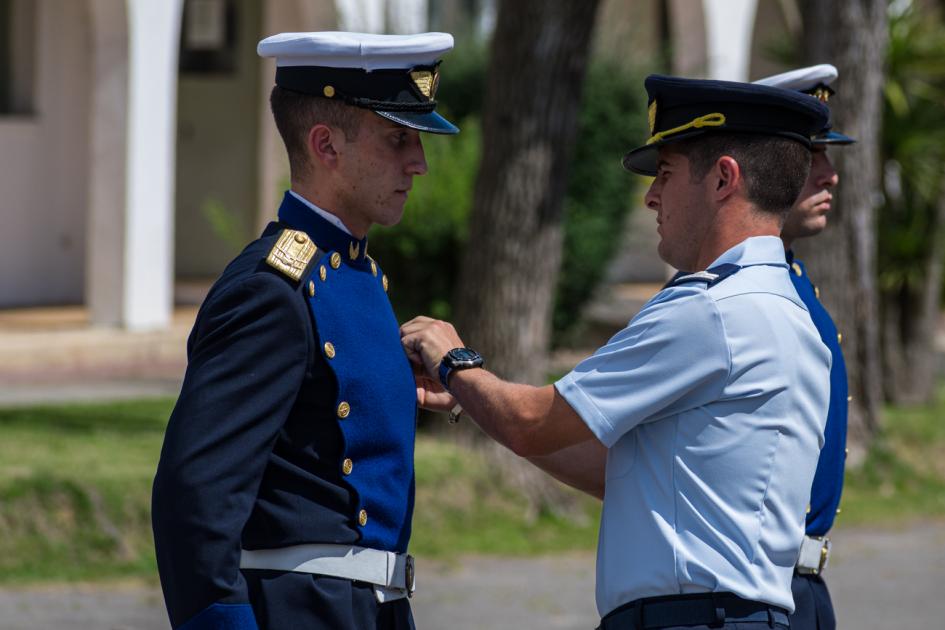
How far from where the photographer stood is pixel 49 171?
13.4 meters

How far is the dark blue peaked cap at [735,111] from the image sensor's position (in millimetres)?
2795

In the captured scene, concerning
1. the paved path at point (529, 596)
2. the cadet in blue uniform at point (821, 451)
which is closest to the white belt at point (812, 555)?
the cadet in blue uniform at point (821, 451)

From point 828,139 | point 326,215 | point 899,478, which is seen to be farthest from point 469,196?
point 326,215

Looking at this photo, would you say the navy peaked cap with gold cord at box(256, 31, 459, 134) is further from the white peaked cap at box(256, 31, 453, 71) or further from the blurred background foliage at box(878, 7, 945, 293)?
the blurred background foliage at box(878, 7, 945, 293)

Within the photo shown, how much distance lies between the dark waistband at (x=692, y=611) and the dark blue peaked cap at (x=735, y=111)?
84cm

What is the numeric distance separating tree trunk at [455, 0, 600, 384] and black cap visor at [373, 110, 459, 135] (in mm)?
5100

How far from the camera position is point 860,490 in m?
9.26

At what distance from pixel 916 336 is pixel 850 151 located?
268 cm

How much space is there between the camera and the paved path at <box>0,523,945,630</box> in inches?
250

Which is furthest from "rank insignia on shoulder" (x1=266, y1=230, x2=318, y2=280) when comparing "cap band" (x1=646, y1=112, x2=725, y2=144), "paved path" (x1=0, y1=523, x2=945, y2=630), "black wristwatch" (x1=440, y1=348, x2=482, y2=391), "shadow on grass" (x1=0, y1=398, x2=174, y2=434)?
"shadow on grass" (x1=0, y1=398, x2=174, y2=434)

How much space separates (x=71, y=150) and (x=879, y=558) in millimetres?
8298

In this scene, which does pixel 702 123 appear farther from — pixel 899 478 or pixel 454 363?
pixel 899 478

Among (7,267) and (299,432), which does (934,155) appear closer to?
(7,267)

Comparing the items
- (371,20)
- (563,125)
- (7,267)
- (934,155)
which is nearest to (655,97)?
(563,125)
